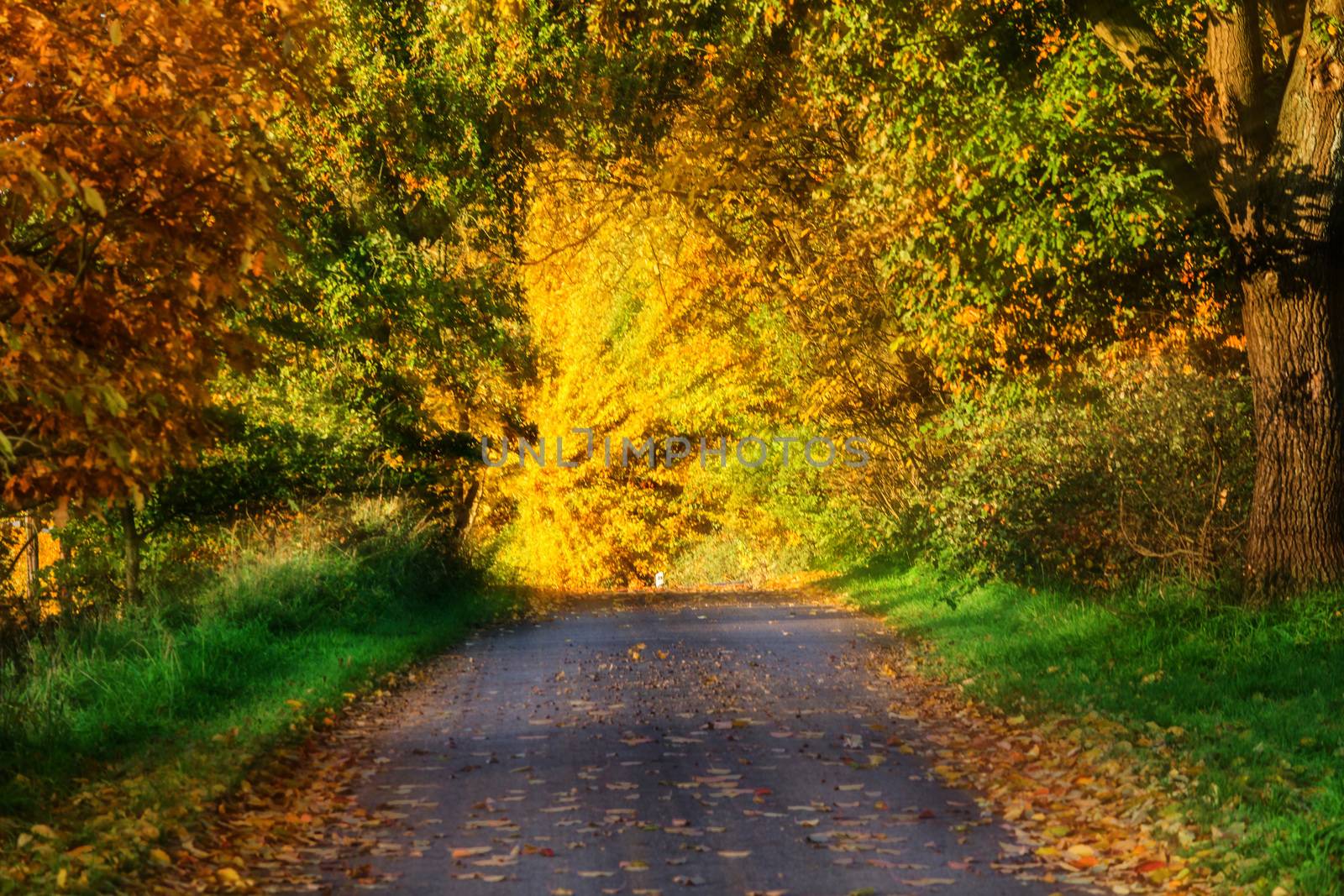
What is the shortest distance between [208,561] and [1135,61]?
665 inches

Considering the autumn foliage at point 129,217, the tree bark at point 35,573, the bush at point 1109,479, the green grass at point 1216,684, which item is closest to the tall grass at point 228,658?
the tree bark at point 35,573

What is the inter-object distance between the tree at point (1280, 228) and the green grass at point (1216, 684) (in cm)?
84

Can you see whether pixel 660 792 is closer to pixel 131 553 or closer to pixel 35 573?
pixel 131 553

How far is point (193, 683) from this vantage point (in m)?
14.5

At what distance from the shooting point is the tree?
14883 mm

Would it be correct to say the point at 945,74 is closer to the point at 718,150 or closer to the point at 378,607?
the point at 718,150

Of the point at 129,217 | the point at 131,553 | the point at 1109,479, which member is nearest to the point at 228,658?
the point at 131,553

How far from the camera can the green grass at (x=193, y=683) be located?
386 inches


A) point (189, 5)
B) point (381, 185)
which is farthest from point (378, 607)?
point (189, 5)

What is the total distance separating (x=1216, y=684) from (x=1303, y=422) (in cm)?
358

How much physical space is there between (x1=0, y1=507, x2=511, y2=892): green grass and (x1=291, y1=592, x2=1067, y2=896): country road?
985mm

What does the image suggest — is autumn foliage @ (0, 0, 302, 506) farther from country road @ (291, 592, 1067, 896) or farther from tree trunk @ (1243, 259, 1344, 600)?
tree trunk @ (1243, 259, 1344, 600)

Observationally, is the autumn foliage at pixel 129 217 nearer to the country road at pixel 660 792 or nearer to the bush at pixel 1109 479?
the country road at pixel 660 792

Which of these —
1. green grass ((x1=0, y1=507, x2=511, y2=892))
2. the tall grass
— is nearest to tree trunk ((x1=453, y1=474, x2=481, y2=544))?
the tall grass
